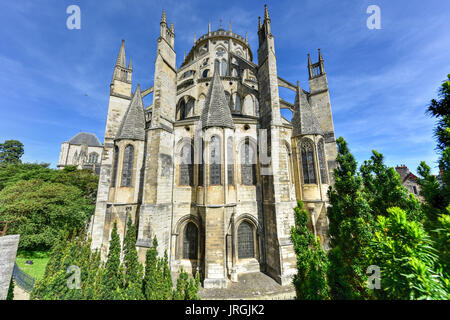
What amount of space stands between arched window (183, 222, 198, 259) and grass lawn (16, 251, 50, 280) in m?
8.39

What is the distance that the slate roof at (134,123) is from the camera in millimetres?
11430

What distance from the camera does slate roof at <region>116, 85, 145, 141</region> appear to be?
11430mm

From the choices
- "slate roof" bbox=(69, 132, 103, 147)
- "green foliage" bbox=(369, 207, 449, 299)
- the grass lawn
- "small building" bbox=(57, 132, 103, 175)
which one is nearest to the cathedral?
the grass lawn

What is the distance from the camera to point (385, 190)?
198 inches

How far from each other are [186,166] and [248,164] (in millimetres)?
4209

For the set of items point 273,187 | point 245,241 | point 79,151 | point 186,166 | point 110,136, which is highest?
point 79,151

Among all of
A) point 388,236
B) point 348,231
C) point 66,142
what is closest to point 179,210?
point 348,231

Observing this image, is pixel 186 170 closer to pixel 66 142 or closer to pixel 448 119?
pixel 448 119

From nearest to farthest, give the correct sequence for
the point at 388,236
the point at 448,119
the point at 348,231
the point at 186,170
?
the point at 388,236 < the point at 448,119 < the point at 348,231 < the point at 186,170

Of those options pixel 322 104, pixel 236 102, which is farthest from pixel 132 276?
pixel 322 104

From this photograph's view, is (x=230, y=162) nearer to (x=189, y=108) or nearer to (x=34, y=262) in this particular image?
(x=189, y=108)

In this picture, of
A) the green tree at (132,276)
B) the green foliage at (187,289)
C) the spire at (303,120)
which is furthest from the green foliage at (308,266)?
the spire at (303,120)

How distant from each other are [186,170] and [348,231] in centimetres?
915
